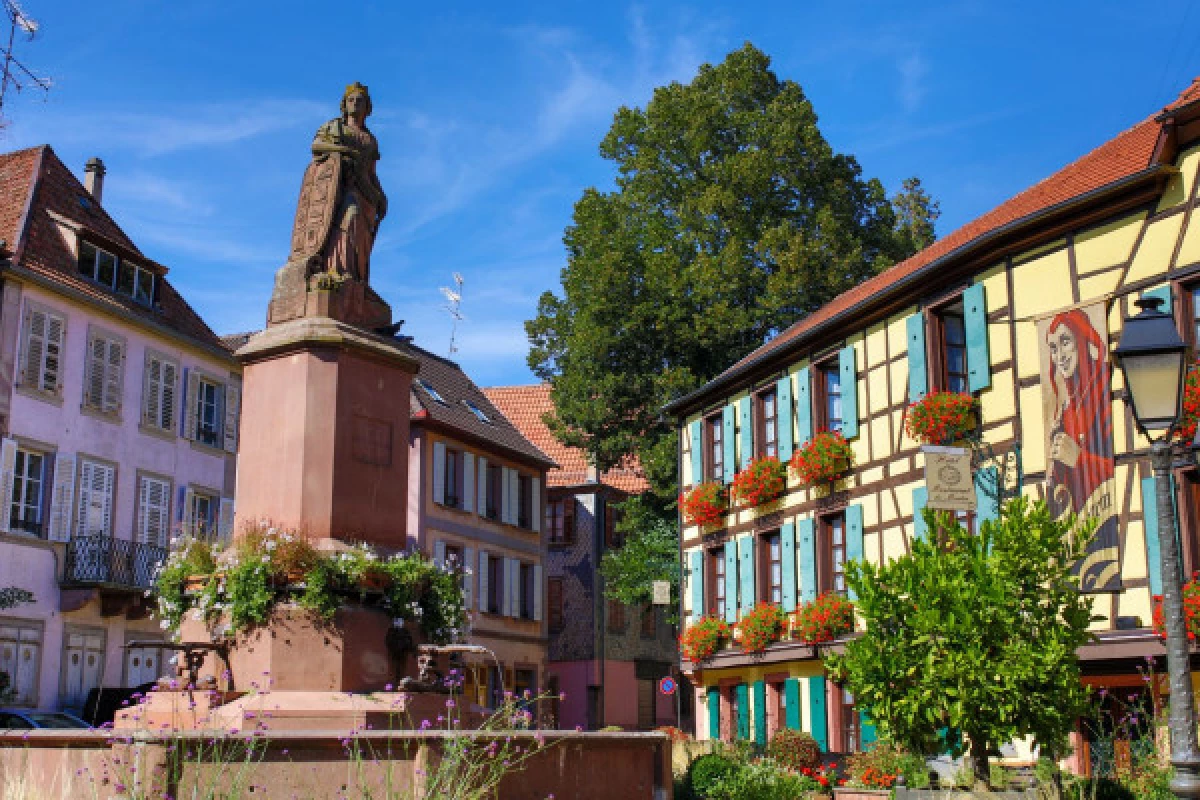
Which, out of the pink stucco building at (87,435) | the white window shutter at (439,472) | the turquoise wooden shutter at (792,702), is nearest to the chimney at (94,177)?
the pink stucco building at (87,435)

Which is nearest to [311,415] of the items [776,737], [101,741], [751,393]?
[101,741]

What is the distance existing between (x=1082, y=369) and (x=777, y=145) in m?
16.7

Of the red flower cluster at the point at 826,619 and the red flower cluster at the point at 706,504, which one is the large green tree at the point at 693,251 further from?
the red flower cluster at the point at 826,619

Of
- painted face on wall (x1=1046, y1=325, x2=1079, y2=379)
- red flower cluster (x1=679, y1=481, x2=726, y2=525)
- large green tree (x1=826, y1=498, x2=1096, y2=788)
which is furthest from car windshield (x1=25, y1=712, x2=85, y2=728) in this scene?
painted face on wall (x1=1046, y1=325, x2=1079, y2=379)

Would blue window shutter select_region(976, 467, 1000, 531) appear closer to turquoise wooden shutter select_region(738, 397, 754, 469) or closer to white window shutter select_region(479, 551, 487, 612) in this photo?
turquoise wooden shutter select_region(738, 397, 754, 469)

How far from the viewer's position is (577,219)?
36.1m

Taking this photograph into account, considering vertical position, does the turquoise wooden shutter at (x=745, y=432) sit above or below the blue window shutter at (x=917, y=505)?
above

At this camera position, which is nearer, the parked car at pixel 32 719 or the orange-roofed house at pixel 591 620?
the parked car at pixel 32 719

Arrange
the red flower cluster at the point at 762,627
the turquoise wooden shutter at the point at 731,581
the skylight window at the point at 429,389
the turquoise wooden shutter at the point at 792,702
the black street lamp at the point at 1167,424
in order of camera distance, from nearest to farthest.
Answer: the black street lamp at the point at 1167,424, the turquoise wooden shutter at the point at 792,702, the red flower cluster at the point at 762,627, the turquoise wooden shutter at the point at 731,581, the skylight window at the point at 429,389

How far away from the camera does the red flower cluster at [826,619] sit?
75.4ft

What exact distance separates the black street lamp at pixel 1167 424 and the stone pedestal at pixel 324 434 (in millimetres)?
6247

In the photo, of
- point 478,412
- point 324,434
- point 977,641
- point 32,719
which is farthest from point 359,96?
point 478,412

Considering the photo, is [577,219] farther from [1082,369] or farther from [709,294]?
[1082,369]

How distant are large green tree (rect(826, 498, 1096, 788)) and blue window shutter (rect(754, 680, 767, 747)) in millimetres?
14788
